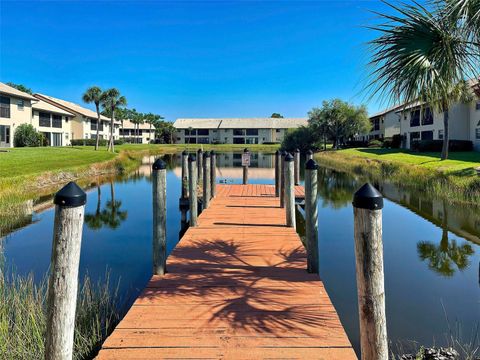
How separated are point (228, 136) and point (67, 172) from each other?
74.8 meters

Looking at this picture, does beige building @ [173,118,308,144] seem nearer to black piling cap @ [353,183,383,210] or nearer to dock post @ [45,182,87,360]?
black piling cap @ [353,183,383,210]

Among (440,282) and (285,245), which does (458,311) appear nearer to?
(440,282)

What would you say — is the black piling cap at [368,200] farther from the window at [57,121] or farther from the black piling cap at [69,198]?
the window at [57,121]

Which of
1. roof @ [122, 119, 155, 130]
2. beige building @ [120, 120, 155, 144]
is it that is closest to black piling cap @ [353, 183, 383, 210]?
beige building @ [120, 120, 155, 144]

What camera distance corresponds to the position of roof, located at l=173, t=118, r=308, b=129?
311 ft

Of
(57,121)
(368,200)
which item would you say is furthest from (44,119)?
(368,200)

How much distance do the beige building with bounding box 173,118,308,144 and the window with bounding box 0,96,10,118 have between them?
184 feet

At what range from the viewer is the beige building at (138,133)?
3984 inches

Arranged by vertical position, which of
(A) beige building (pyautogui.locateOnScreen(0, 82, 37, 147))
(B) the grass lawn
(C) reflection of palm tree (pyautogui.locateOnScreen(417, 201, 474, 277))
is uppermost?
(A) beige building (pyautogui.locateOnScreen(0, 82, 37, 147))

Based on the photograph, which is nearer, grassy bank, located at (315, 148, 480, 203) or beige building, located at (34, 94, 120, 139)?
grassy bank, located at (315, 148, 480, 203)

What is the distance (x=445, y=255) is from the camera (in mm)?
9383

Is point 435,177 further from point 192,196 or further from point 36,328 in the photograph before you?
point 36,328

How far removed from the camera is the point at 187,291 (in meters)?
4.89

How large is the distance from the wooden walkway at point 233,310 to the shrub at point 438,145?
31691 mm
